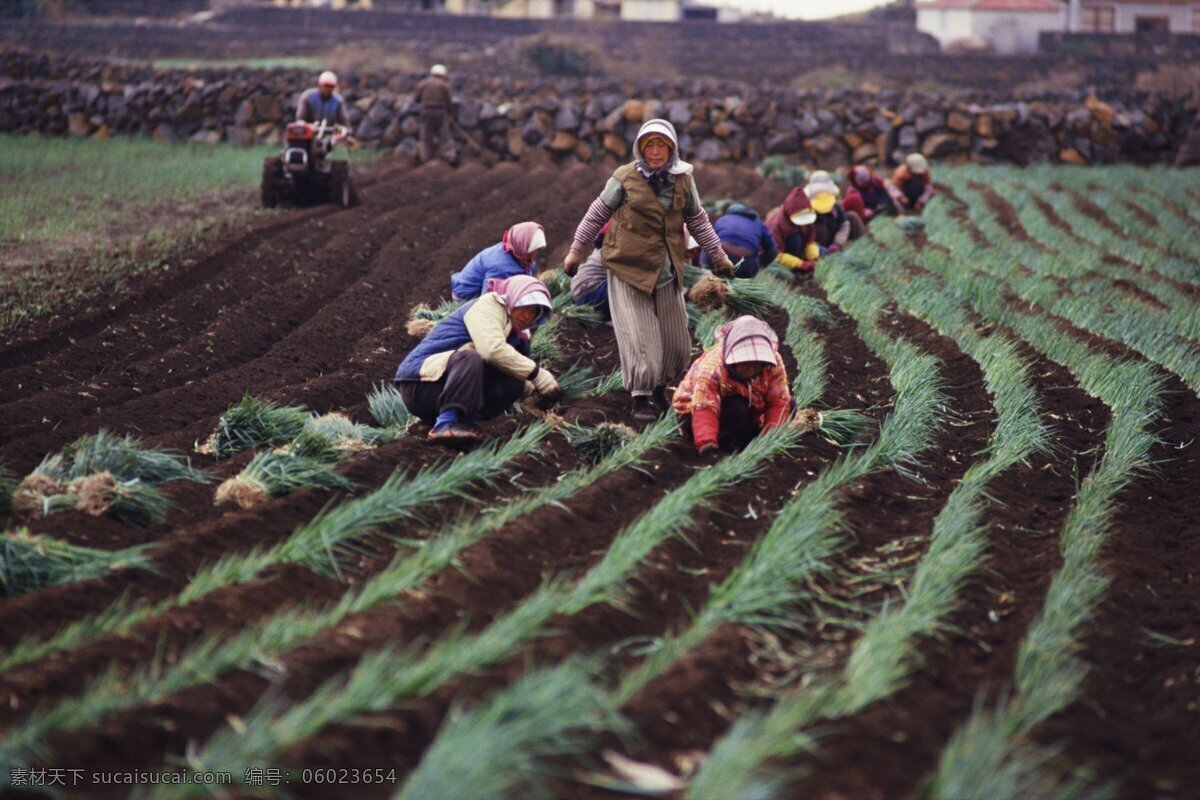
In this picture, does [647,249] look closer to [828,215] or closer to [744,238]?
[744,238]

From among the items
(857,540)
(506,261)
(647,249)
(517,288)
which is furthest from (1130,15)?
(857,540)

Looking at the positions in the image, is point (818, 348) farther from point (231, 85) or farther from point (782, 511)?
point (231, 85)

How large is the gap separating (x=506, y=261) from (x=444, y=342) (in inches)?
28.9

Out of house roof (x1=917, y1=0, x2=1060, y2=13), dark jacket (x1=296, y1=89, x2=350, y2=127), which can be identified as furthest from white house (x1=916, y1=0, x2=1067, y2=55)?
dark jacket (x1=296, y1=89, x2=350, y2=127)

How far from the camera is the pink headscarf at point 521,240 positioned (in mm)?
6727

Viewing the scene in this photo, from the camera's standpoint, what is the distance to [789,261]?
10625 mm

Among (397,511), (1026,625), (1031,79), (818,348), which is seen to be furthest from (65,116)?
(1031,79)

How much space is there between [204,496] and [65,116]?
1916 cm

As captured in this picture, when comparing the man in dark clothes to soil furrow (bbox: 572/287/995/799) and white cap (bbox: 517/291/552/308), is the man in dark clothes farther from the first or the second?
white cap (bbox: 517/291/552/308)

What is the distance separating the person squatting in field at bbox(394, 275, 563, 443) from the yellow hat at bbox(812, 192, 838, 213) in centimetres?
543

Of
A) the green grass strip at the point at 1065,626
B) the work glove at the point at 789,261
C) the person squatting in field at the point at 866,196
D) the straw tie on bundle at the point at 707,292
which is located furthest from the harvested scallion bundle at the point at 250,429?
the person squatting in field at the point at 866,196

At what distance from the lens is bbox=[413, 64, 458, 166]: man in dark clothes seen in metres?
18.3

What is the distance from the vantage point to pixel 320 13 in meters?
40.4

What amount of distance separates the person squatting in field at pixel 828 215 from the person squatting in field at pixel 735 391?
16.1 ft
